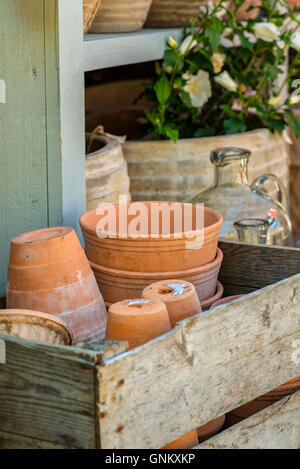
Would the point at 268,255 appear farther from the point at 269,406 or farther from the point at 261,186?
the point at 261,186

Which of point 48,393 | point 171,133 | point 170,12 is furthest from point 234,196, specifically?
point 48,393

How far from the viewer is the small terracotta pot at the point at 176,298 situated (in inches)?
41.3

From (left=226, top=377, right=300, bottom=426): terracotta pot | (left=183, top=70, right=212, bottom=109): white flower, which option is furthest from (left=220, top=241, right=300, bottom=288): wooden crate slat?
(left=183, top=70, right=212, bottom=109): white flower

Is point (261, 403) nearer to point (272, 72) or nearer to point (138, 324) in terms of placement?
point (138, 324)

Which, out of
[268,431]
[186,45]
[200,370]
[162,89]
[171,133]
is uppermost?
[186,45]

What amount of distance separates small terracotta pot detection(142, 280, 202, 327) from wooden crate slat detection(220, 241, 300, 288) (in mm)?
277

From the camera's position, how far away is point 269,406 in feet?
3.62

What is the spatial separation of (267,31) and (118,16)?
45 cm

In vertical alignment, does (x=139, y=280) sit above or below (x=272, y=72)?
below

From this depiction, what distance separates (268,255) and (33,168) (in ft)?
1.44

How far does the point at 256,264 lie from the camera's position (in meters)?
1.35

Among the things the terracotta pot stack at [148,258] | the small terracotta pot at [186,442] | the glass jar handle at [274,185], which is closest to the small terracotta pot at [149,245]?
the terracotta pot stack at [148,258]

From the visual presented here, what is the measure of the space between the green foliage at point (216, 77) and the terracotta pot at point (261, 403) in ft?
2.85
